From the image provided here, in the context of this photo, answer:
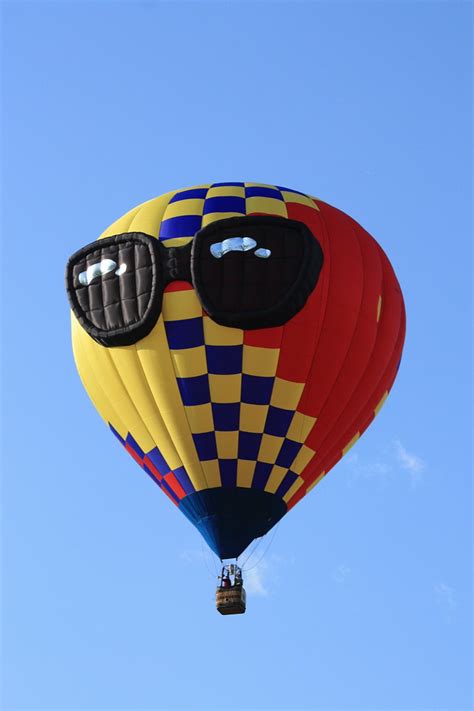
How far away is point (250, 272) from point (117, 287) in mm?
1632

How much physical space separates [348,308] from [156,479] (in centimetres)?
307

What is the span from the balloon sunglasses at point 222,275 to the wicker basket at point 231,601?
10.0ft

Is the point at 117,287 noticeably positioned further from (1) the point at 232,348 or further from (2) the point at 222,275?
(1) the point at 232,348

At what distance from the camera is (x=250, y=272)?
2194 centimetres

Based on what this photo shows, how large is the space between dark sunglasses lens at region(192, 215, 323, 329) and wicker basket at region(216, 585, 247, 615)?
10.0 feet

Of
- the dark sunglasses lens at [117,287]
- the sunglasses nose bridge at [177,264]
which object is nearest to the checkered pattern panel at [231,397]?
the sunglasses nose bridge at [177,264]

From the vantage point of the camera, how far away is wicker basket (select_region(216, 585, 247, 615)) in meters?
22.1

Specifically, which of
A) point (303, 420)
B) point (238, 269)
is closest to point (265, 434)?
point (303, 420)

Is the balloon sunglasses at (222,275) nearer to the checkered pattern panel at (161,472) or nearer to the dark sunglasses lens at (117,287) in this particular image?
the dark sunglasses lens at (117,287)

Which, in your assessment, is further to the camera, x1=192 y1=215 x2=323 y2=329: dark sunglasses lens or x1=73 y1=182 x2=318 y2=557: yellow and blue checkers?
x1=73 y1=182 x2=318 y2=557: yellow and blue checkers

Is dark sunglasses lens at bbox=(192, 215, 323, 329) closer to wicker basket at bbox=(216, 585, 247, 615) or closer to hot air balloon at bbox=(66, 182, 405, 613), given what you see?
hot air balloon at bbox=(66, 182, 405, 613)

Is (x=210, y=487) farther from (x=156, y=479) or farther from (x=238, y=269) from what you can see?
(x=238, y=269)

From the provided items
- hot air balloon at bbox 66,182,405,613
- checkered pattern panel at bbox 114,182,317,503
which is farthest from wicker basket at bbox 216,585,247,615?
checkered pattern panel at bbox 114,182,317,503

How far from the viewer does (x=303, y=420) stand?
22.2m
